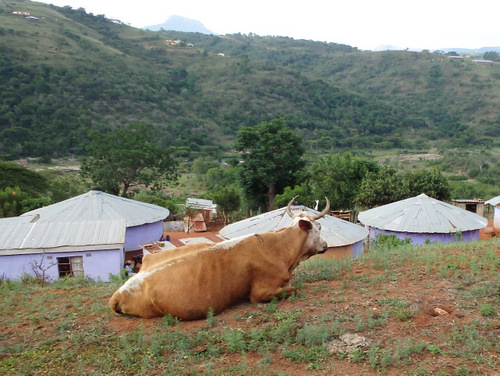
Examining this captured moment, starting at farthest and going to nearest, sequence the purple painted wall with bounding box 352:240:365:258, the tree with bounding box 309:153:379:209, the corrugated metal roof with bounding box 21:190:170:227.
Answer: the tree with bounding box 309:153:379:209 → the corrugated metal roof with bounding box 21:190:170:227 → the purple painted wall with bounding box 352:240:365:258

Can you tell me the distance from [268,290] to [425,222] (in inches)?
665

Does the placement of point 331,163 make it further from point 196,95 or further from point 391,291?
point 196,95

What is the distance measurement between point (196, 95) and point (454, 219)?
67.0 m

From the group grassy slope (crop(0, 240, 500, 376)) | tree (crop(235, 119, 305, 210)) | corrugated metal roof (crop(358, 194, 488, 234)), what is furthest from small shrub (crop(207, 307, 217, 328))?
tree (crop(235, 119, 305, 210))

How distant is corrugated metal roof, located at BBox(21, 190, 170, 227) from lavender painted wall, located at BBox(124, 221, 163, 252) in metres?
0.40

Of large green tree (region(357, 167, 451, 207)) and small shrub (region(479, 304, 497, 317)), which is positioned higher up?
small shrub (region(479, 304, 497, 317))

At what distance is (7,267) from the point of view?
15.2 metres

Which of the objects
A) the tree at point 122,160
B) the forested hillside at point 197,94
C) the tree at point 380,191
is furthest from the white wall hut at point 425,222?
the forested hillside at point 197,94

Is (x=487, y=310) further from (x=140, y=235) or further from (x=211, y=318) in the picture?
(x=140, y=235)

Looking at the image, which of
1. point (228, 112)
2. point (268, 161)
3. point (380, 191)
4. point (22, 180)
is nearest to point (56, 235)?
point (22, 180)

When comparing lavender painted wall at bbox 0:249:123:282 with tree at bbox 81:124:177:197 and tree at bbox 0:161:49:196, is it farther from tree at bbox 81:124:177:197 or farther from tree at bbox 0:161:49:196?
tree at bbox 81:124:177:197

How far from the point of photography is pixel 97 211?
21328 mm

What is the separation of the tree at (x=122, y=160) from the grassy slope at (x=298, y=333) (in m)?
26.8

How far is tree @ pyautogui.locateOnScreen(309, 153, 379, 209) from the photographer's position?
1227 inches
